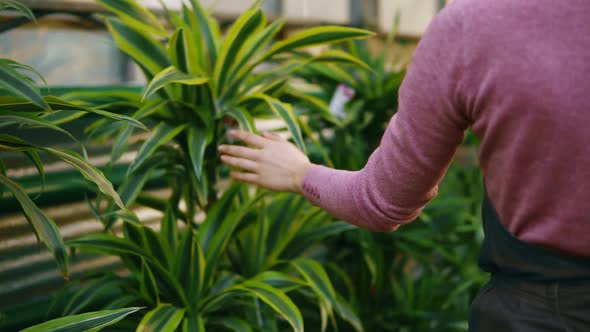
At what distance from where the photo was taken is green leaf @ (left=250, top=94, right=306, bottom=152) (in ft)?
4.78

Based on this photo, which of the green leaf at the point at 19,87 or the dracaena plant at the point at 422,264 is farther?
the dracaena plant at the point at 422,264

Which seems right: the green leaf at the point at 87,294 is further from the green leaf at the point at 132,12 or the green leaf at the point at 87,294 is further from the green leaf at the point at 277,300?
the green leaf at the point at 132,12

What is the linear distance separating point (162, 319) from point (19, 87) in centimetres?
58

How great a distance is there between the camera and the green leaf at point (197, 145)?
139cm

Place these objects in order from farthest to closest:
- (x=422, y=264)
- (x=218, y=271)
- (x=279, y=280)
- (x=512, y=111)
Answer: (x=422, y=264) → (x=218, y=271) → (x=279, y=280) → (x=512, y=111)

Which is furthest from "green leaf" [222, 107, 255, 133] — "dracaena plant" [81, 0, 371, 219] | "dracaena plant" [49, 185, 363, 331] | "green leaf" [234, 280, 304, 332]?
"green leaf" [234, 280, 304, 332]

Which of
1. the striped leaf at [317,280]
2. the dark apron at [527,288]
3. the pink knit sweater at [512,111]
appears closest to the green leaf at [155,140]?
the striped leaf at [317,280]

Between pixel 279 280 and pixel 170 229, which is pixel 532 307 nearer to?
pixel 279 280

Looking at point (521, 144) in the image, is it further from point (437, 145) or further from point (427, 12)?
point (427, 12)

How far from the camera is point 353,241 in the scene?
230 centimetres

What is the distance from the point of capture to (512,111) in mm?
834

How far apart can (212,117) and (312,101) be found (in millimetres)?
322

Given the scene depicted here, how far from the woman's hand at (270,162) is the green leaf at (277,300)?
0.25m

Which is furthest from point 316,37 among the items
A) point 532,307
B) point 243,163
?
point 532,307
